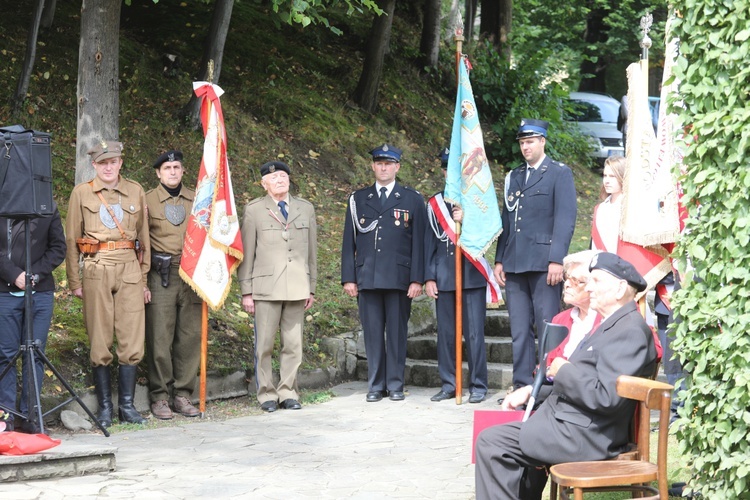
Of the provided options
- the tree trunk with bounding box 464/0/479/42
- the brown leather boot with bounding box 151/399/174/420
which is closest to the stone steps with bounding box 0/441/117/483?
the brown leather boot with bounding box 151/399/174/420

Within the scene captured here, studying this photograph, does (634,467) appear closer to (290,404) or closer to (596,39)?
(290,404)

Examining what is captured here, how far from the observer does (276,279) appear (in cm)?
882

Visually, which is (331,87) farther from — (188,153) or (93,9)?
(93,9)

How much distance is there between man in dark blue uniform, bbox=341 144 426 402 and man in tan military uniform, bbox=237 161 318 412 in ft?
1.68

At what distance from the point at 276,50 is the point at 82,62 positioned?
586 centimetres

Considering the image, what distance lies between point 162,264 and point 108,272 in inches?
23.5

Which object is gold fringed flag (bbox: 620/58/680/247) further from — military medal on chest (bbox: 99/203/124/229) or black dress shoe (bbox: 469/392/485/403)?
military medal on chest (bbox: 99/203/124/229)

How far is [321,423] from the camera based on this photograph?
8.17 m

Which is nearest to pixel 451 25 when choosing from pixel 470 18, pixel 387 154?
pixel 470 18

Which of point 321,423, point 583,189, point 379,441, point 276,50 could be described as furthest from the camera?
point 583,189

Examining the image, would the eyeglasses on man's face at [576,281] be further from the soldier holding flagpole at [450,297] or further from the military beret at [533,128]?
the soldier holding flagpole at [450,297]

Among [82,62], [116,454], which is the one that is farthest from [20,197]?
[82,62]

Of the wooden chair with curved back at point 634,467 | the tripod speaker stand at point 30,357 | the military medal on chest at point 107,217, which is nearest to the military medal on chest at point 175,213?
the military medal on chest at point 107,217

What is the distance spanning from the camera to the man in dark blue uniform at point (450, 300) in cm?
893
